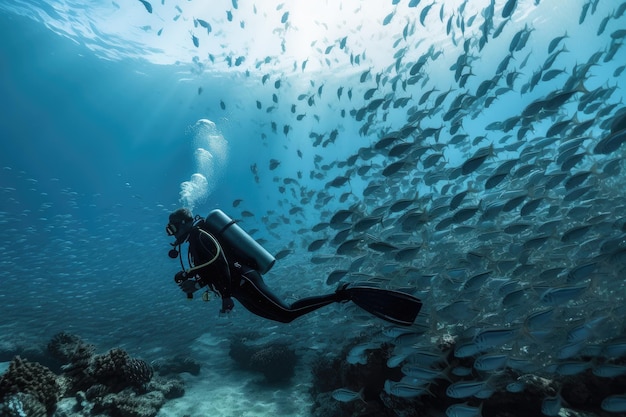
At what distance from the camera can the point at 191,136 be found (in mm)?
67875

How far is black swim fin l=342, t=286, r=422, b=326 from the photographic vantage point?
4.48 m

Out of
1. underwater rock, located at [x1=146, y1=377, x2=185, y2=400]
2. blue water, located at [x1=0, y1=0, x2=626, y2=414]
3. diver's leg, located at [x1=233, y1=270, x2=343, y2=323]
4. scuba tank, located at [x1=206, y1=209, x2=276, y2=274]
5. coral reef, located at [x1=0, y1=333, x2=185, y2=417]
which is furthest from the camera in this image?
blue water, located at [x1=0, y1=0, x2=626, y2=414]

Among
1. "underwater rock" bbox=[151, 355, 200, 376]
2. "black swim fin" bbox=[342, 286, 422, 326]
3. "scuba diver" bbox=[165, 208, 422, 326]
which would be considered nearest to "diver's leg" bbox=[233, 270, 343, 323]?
"scuba diver" bbox=[165, 208, 422, 326]

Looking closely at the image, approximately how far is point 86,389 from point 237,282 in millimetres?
4218

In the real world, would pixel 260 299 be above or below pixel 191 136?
below

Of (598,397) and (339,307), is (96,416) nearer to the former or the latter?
(339,307)

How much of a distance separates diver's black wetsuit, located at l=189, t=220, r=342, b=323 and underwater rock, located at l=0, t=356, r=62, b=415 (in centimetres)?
335

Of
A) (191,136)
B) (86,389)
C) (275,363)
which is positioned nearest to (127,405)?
(86,389)

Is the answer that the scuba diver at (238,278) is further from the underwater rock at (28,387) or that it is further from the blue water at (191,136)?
the underwater rock at (28,387)

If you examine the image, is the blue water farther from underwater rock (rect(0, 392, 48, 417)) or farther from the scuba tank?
underwater rock (rect(0, 392, 48, 417))

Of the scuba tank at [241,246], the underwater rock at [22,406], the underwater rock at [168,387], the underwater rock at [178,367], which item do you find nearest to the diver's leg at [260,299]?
the scuba tank at [241,246]

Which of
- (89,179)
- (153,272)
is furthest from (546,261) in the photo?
(89,179)

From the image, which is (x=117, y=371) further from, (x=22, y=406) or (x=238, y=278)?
(x=238, y=278)

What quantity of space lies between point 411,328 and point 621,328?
14.8 feet
